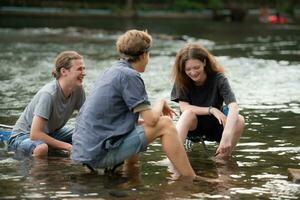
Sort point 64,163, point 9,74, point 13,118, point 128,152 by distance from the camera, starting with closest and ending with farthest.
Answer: point 128,152 < point 64,163 < point 13,118 < point 9,74

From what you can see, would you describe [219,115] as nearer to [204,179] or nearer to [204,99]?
[204,99]

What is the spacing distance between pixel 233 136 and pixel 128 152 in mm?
1559

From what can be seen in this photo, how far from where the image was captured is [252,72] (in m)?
17.7

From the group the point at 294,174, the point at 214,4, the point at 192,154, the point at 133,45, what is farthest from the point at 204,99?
A: the point at 214,4

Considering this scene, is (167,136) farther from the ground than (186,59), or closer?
closer

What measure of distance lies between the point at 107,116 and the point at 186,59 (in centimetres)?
139

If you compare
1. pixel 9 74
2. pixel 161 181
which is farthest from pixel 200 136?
pixel 9 74

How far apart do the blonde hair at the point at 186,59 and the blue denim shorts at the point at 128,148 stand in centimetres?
135

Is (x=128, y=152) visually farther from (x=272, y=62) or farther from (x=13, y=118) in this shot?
(x=272, y=62)

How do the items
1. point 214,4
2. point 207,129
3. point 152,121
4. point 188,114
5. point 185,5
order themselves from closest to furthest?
point 152,121
point 188,114
point 207,129
point 185,5
point 214,4

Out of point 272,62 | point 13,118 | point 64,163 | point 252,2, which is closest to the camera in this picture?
point 64,163

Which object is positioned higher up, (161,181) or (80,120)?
(80,120)

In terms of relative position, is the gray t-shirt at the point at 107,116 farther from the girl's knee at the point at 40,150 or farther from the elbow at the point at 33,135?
the girl's knee at the point at 40,150

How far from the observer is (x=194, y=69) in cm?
713
